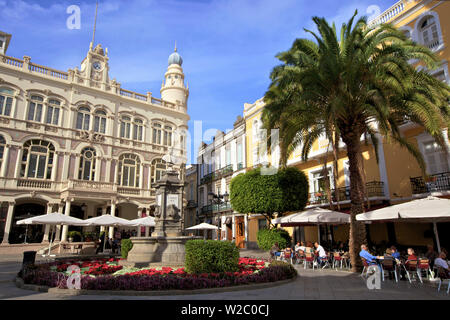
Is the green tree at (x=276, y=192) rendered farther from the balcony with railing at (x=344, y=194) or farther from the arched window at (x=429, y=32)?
the arched window at (x=429, y=32)

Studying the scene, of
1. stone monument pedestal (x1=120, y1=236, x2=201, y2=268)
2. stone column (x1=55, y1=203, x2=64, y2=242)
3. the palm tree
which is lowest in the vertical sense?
stone monument pedestal (x1=120, y1=236, x2=201, y2=268)

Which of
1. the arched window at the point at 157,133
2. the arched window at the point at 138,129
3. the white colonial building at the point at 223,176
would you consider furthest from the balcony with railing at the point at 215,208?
the arched window at the point at 138,129

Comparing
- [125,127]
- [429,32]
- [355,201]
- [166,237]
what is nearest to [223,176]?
[125,127]

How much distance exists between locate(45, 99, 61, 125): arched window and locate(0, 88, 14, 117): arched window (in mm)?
2795

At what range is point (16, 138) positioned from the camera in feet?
82.2

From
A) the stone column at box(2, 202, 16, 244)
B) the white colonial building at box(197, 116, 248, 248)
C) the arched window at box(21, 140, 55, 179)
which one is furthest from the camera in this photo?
the white colonial building at box(197, 116, 248, 248)

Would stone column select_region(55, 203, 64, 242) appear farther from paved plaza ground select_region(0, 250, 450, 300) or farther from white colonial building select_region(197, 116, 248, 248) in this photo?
paved plaza ground select_region(0, 250, 450, 300)

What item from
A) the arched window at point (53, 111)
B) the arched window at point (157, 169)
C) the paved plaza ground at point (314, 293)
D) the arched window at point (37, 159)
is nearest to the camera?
the paved plaza ground at point (314, 293)

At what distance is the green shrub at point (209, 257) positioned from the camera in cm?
923

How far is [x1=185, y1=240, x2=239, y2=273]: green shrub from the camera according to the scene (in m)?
9.23

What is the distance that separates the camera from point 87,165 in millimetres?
28250

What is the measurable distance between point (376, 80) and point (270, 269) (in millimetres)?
7688

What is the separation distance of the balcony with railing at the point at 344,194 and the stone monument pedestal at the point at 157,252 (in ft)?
25.8

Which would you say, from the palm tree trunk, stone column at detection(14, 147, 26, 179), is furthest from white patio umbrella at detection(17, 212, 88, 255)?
the palm tree trunk
